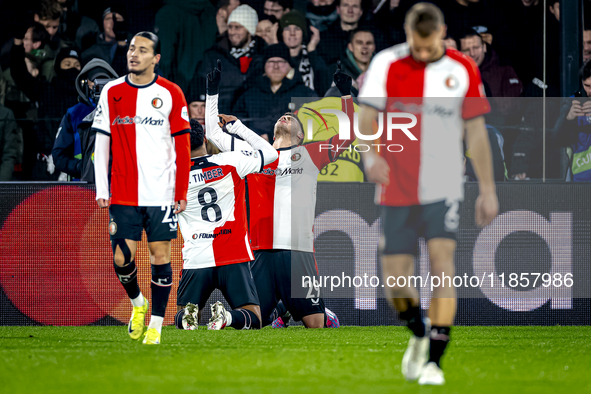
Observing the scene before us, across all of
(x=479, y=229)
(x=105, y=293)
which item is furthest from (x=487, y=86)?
(x=105, y=293)

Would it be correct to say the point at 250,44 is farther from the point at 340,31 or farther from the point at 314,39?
the point at 340,31

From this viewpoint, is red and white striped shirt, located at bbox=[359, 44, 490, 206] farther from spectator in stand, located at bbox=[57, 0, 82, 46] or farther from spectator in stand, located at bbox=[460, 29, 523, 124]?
spectator in stand, located at bbox=[57, 0, 82, 46]

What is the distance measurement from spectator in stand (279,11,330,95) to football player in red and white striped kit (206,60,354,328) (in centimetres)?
161

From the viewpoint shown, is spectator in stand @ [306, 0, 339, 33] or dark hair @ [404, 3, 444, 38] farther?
spectator in stand @ [306, 0, 339, 33]

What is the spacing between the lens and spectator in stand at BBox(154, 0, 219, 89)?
7824 mm

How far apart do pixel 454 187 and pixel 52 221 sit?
4.14 metres

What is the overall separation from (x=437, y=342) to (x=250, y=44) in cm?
542

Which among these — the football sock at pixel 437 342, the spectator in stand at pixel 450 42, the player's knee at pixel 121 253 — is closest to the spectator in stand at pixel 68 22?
the spectator in stand at pixel 450 42

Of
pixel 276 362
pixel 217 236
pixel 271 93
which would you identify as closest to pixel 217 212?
pixel 217 236

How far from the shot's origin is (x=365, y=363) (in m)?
3.67

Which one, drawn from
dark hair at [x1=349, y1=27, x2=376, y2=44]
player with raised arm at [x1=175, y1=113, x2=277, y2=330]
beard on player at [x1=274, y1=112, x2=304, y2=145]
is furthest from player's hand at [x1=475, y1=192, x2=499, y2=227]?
dark hair at [x1=349, y1=27, x2=376, y2=44]

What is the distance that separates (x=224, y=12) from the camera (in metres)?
7.93

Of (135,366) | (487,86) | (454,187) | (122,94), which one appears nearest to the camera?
(454,187)

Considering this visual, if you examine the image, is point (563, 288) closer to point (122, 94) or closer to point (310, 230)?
point (310, 230)
